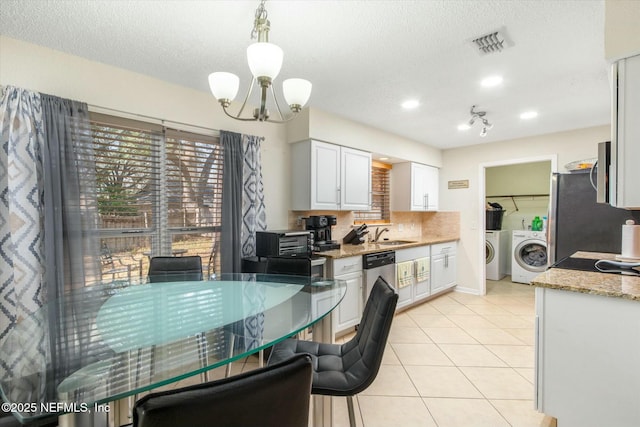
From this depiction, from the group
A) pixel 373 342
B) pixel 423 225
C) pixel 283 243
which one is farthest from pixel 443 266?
pixel 373 342

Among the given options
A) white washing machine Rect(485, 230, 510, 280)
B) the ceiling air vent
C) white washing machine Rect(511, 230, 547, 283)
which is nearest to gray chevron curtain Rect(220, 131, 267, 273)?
the ceiling air vent

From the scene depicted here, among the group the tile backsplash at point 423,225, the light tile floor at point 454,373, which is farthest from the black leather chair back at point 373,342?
the tile backsplash at point 423,225

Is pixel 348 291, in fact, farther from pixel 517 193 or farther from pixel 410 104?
pixel 517 193

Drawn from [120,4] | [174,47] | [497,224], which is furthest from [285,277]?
[497,224]

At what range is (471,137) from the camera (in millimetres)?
4238

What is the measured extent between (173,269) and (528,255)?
5.67m

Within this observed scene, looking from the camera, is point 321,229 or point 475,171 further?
point 475,171

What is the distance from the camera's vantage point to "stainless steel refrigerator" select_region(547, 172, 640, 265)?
8.32ft

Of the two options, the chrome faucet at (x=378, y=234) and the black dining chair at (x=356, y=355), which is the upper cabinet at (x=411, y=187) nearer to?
the chrome faucet at (x=378, y=234)

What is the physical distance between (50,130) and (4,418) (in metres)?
1.67

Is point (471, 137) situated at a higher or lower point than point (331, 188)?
→ higher

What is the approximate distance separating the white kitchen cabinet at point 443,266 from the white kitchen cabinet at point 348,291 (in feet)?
5.22

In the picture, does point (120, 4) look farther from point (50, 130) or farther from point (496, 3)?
point (496, 3)

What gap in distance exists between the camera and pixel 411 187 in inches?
176
